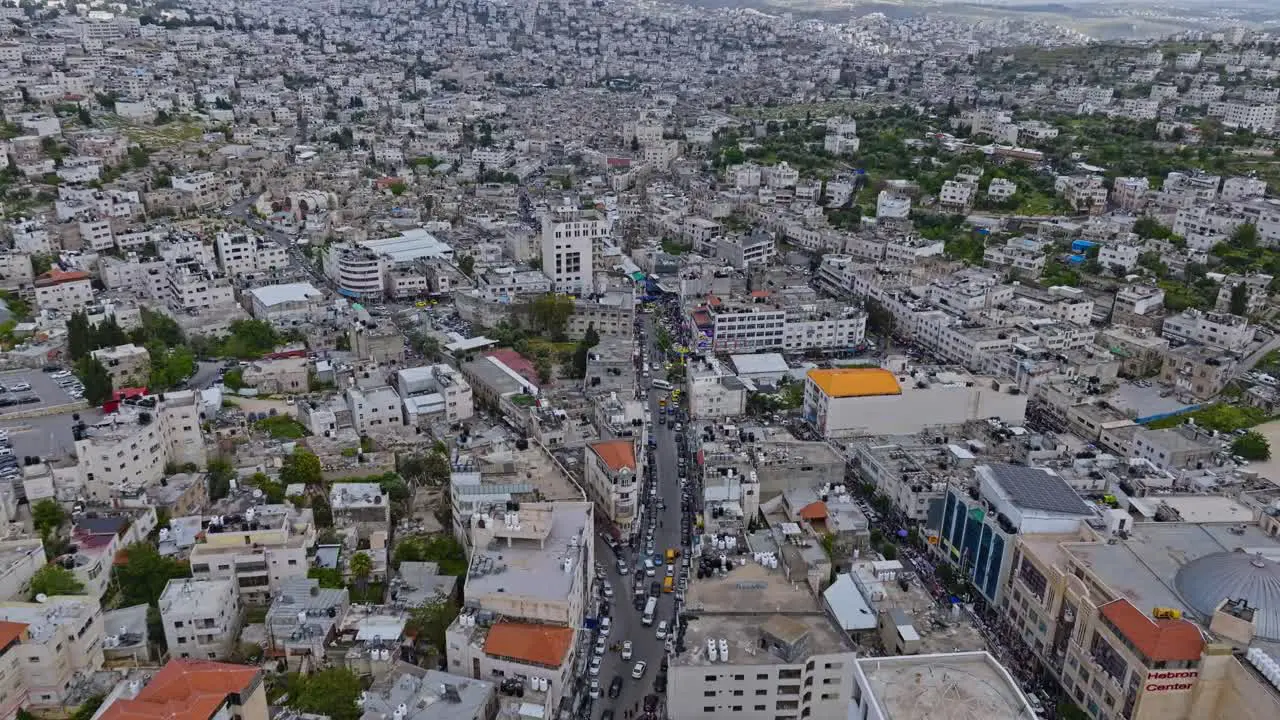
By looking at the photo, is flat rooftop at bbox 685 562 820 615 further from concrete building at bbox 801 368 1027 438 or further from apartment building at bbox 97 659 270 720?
concrete building at bbox 801 368 1027 438

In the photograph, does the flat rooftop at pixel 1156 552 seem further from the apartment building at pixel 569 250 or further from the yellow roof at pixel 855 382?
the apartment building at pixel 569 250

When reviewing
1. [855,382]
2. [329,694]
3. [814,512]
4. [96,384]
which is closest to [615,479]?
[814,512]

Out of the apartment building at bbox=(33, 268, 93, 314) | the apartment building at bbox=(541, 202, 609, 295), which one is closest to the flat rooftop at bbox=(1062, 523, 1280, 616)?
the apartment building at bbox=(541, 202, 609, 295)

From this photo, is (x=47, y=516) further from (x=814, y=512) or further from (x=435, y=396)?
(x=814, y=512)

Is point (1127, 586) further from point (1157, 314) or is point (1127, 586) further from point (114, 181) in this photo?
point (114, 181)

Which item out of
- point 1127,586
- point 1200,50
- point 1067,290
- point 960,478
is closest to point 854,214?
point 1067,290

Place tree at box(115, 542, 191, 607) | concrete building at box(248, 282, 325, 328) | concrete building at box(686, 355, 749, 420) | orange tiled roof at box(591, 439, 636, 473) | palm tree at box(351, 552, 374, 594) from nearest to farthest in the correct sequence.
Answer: tree at box(115, 542, 191, 607), palm tree at box(351, 552, 374, 594), orange tiled roof at box(591, 439, 636, 473), concrete building at box(686, 355, 749, 420), concrete building at box(248, 282, 325, 328)
